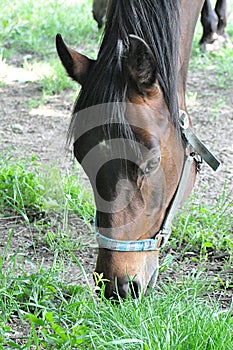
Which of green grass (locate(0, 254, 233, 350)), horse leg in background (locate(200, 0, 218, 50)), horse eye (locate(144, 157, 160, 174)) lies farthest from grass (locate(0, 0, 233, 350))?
horse leg in background (locate(200, 0, 218, 50))

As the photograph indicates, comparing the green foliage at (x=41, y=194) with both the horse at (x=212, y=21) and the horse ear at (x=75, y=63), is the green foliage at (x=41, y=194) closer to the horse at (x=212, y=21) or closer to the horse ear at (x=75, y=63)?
the horse ear at (x=75, y=63)

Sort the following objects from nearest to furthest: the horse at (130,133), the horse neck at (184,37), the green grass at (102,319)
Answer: the green grass at (102,319) → the horse at (130,133) → the horse neck at (184,37)

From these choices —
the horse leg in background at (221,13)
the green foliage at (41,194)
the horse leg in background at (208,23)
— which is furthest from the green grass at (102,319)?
the horse leg in background at (221,13)

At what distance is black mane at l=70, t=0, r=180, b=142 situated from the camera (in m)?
2.10

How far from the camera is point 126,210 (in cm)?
212

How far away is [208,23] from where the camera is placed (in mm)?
5379

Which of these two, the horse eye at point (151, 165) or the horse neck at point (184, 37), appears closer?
the horse eye at point (151, 165)

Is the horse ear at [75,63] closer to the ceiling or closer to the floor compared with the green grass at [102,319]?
closer to the ceiling

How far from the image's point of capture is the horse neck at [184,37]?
248cm

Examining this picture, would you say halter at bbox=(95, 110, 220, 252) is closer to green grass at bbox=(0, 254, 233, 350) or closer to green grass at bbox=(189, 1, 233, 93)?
green grass at bbox=(0, 254, 233, 350)

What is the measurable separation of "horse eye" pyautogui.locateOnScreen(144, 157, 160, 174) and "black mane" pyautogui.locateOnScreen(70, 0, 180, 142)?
0.52 feet

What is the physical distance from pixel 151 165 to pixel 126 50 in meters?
0.40

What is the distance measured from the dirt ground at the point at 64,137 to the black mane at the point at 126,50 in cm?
79

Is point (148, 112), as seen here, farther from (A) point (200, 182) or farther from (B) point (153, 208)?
(A) point (200, 182)
